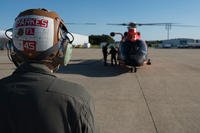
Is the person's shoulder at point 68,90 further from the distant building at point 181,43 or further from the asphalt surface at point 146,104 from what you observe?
the distant building at point 181,43

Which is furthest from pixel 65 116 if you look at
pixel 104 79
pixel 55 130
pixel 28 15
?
pixel 104 79

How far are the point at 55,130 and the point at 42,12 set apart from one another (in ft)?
2.69

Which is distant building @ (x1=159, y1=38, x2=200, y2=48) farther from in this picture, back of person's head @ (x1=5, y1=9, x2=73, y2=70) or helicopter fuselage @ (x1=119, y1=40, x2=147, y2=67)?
back of person's head @ (x1=5, y1=9, x2=73, y2=70)

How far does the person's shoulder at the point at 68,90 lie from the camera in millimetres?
1932

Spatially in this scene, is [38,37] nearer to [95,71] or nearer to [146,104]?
[146,104]

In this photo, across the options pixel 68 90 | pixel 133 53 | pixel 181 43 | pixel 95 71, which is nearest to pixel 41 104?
pixel 68 90

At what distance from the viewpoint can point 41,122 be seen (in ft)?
6.29

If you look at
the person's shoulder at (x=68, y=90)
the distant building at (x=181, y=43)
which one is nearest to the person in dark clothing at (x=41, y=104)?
the person's shoulder at (x=68, y=90)

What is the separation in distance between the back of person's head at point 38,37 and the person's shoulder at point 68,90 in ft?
1.01

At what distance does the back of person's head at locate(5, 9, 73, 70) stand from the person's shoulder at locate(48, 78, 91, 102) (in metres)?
0.31

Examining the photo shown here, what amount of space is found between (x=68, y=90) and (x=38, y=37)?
18.3 inches

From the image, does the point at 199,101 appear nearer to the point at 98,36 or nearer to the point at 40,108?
the point at 40,108

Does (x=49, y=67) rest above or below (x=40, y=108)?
above

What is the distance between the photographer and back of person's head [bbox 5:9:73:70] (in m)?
2.22
